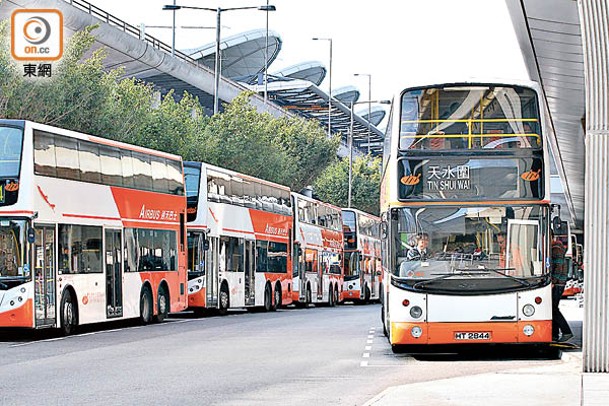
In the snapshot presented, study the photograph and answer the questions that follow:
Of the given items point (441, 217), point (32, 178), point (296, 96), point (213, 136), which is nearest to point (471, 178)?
point (441, 217)

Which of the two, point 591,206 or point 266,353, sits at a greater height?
point 591,206

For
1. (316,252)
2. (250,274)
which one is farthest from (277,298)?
(316,252)

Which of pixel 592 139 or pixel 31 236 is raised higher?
pixel 592 139

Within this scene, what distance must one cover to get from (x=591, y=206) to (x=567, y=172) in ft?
98.5

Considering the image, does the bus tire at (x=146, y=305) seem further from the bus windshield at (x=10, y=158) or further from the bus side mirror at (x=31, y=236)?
the bus windshield at (x=10, y=158)

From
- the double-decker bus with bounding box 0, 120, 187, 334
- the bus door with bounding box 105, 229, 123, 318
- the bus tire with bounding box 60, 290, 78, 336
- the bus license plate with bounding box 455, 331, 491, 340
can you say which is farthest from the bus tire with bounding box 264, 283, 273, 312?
the bus license plate with bounding box 455, 331, 491, 340

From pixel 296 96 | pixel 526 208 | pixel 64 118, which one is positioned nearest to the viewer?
pixel 526 208

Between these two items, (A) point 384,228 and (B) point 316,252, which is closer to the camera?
(A) point 384,228

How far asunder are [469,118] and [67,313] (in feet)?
32.9

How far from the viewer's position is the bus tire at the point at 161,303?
31.2m

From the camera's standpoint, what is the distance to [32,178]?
23.3 m

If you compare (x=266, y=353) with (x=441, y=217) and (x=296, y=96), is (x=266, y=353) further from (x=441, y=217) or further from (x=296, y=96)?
(x=296, y=96)

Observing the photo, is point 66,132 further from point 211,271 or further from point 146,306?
point 211,271

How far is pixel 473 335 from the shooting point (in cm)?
1817
